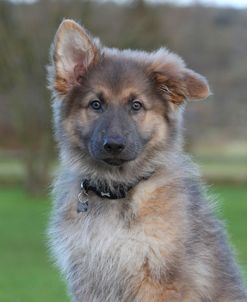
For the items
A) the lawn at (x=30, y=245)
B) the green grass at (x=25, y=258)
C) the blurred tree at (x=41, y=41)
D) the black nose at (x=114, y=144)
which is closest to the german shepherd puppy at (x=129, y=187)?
the black nose at (x=114, y=144)

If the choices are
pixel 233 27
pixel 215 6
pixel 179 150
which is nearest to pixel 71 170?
pixel 179 150

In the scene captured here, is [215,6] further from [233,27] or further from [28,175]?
[28,175]

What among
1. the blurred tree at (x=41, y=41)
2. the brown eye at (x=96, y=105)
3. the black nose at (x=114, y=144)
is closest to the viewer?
the black nose at (x=114, y=144)

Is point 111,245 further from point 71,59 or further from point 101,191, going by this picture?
point 71,59

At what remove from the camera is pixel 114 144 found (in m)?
6.52

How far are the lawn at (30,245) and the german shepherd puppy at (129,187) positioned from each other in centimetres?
88

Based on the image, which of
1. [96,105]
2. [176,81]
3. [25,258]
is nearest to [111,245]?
[96,105]

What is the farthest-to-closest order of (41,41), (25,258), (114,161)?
1. (41,41)
2. (25,258)
3. (114,161)

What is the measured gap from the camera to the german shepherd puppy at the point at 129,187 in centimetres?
643

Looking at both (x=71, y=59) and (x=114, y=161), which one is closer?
(x=114, y=161)

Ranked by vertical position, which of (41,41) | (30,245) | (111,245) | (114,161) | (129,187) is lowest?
(30,245)

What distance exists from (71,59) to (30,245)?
531 inches

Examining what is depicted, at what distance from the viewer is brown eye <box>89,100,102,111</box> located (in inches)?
268

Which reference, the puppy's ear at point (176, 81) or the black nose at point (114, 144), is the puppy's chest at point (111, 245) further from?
the puppy's ear at point (176, 81)
